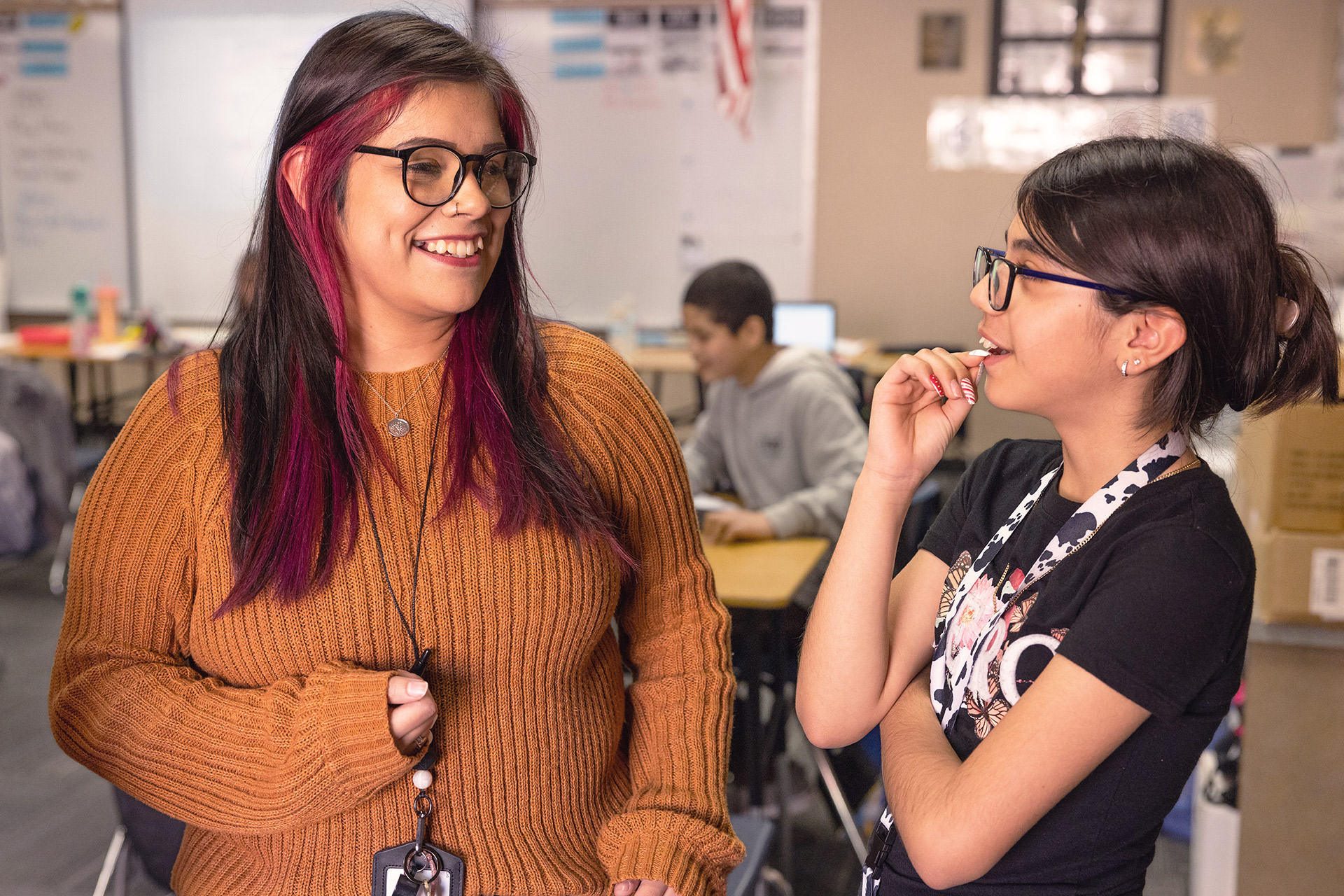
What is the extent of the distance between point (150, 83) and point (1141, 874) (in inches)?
256

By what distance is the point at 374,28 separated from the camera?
1.10m

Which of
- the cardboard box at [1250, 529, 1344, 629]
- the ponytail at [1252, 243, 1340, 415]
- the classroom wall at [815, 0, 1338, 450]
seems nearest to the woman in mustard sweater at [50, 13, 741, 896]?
the ponytail at [1252, 243, 1340, 415]

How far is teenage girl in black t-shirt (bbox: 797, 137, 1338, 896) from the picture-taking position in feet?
3.04

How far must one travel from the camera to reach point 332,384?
1162mm

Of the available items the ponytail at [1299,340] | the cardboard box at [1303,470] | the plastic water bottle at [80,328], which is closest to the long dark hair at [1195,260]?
the ponytail at [1299,340]

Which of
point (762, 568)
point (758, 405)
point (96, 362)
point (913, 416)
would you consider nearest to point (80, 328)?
point (96, 362)

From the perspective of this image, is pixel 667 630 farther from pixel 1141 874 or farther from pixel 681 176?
pixel 681 176

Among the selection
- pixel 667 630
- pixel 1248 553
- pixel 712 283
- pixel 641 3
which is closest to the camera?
pixel 1248 553

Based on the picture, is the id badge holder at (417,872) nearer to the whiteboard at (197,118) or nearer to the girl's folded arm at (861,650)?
the girl's folded arm at (861,650)

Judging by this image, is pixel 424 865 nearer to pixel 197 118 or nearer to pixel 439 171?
pixel 439 171

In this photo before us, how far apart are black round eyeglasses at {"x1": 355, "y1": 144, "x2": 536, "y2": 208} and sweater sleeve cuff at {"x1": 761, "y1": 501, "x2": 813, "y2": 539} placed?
1688 mm

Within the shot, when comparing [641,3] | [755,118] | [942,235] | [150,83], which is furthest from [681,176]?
[150,83]

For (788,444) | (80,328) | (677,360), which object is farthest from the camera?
(80,328)

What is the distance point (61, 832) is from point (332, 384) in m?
2.24
